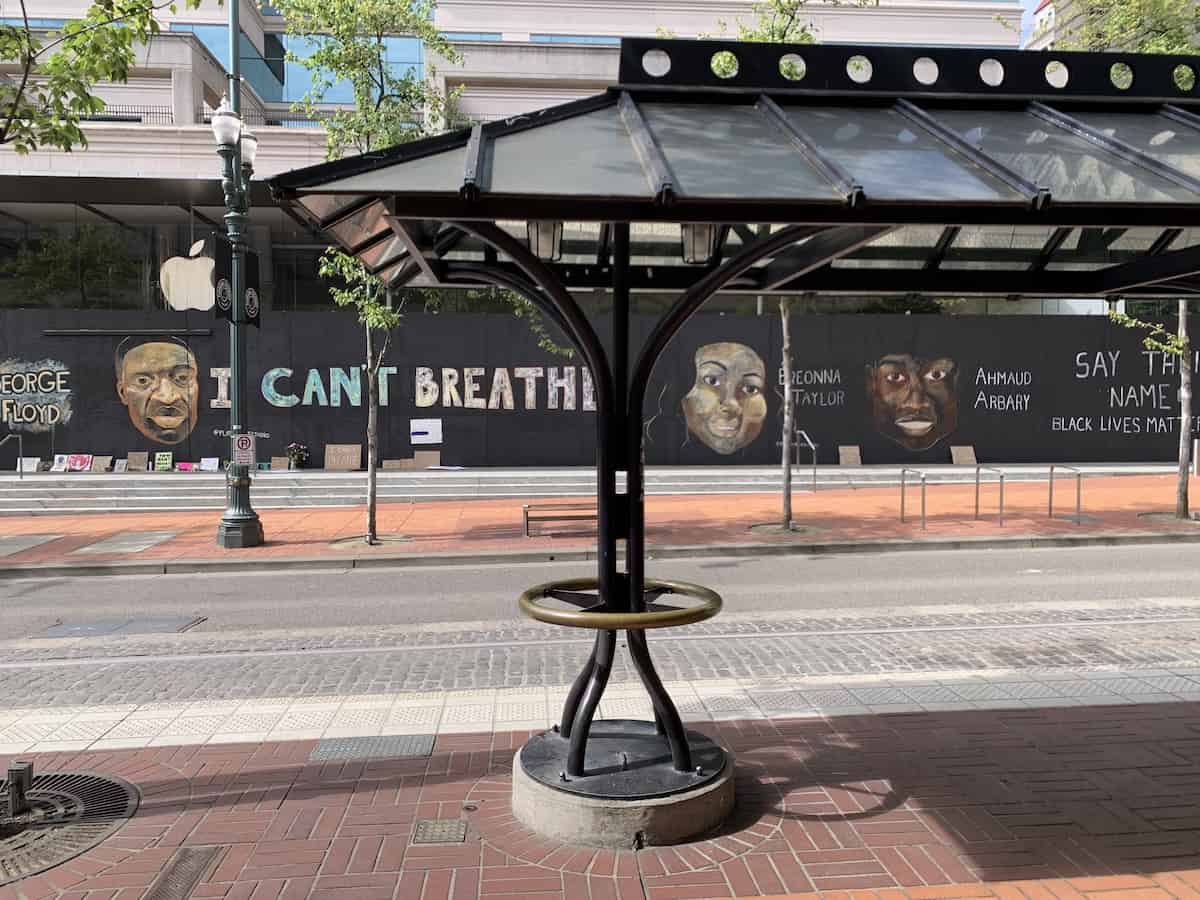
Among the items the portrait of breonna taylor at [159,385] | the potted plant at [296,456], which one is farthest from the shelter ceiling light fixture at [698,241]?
the portrait of breonna taylor at [159,385]

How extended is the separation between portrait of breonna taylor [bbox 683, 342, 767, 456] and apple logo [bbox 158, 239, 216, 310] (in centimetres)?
1244

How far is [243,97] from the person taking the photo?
31.8m

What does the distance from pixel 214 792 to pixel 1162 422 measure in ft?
86.1

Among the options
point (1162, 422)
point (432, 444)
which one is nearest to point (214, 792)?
point (432, 444)

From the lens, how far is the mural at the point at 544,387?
22875 mm

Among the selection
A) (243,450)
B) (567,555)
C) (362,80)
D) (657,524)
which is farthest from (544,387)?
(567,555)

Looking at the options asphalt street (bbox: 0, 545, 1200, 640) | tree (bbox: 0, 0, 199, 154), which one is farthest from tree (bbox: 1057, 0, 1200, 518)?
tree (bbox: 0, 0, 199, 154)

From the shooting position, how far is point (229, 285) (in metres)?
14.7

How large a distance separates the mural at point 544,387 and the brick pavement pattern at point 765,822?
57.9 feet

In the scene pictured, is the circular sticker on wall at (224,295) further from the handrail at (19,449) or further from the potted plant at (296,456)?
the handrail at (19,449)

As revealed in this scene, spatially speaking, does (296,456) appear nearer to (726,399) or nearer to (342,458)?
(342,458)

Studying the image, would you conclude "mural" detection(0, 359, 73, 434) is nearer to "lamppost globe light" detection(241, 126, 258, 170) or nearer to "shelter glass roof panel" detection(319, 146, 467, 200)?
"lamppost globe light" detection(241, 126, 258, 170)

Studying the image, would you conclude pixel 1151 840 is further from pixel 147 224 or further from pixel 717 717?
pixel 147 224

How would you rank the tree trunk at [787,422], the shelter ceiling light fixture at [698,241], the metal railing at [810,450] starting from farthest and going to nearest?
the metal railing at [810,450], the tree trunk at [787,422], the shelter ceiling light fixture at [698,241]
